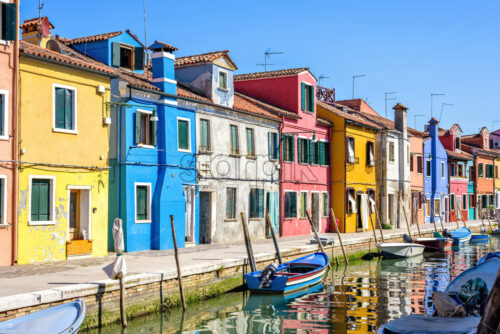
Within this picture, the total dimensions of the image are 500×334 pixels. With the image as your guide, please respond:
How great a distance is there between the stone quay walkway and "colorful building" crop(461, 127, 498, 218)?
120 ft

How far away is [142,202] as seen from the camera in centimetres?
2200

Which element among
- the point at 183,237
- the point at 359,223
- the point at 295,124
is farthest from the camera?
the point at 359,223

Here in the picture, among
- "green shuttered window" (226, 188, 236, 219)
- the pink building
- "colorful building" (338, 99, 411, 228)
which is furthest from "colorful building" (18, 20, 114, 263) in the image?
"colorful building" (338, 99, 411, 228)

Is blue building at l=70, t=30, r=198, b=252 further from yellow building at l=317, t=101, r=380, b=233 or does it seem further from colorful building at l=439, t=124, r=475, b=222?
colorful building at l=439, t=124, r=475, b=222

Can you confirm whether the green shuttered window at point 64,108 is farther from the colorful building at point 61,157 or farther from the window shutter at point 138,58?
the window shutter at point 138,58

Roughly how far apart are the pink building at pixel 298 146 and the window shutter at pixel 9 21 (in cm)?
1535

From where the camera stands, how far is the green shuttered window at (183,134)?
77.3ft

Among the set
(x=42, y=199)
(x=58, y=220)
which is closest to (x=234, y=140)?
(x=58, y=220)

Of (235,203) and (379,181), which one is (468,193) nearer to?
(379,181)

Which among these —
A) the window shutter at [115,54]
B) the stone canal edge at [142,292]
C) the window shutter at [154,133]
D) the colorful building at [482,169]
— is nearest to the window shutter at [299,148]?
the window shutter at [115,54]

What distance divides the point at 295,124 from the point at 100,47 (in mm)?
10982

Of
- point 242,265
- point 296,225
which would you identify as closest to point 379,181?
point 296,225

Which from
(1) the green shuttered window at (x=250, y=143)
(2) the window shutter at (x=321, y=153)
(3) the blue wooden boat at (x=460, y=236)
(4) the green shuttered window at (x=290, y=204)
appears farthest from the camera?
(3) the blue wooden boat at (x=460, y=236)

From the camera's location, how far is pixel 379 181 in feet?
132
